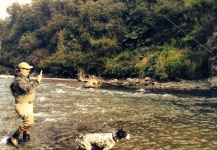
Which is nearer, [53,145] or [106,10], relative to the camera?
[53,145]

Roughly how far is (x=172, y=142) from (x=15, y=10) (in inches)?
2745

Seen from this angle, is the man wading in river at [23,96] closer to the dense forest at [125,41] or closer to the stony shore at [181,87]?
the stony shore at [181,87]

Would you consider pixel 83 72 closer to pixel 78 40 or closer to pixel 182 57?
pixel 78 40

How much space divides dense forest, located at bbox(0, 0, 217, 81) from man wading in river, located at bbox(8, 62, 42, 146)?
67.6 feet

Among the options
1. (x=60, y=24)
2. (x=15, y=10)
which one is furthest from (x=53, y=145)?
(x=15, y=10)

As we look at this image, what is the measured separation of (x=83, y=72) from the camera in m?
39.5

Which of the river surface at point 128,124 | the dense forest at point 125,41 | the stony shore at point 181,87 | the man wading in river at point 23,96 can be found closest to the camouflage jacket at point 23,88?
the man wading in river at point 23,96

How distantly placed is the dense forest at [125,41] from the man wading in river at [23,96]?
20.6m

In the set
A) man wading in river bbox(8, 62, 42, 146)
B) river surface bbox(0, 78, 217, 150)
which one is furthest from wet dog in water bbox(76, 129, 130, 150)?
man wading in river bbox(8, 62, 42, 146)

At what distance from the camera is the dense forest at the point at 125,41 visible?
29797 mm

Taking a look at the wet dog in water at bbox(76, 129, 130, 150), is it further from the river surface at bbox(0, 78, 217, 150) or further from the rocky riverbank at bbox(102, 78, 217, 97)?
the rocky riverbank at bbox(102, 78, 217, 97)

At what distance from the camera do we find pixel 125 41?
137 ft

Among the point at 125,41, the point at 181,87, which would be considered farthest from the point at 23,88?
the point at 125,41

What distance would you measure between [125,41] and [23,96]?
34.8 metres
